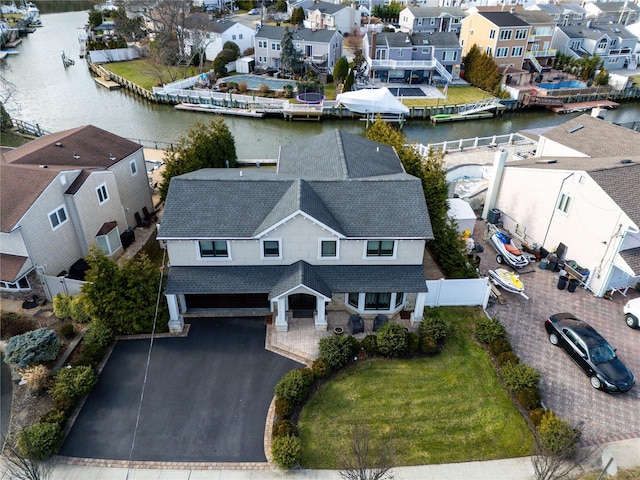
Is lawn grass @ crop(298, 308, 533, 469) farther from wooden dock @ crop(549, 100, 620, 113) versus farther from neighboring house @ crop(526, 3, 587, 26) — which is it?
neighboring house @ crop(526, 3, 587, 26)

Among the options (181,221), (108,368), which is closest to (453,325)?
(181,221)

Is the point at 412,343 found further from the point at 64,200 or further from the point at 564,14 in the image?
the point at 564,14

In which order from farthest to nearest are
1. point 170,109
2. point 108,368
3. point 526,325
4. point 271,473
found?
point 170,109, point 526,325, point 108,368, point 271,473

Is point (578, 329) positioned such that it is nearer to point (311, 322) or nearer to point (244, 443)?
point (311, 322)

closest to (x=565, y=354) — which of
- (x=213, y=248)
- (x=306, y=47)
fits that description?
(x=213, y=248)

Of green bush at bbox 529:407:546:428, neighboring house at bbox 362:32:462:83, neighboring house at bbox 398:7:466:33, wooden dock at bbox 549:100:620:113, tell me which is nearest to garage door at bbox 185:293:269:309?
green bush at bbox 529:407:546:428
